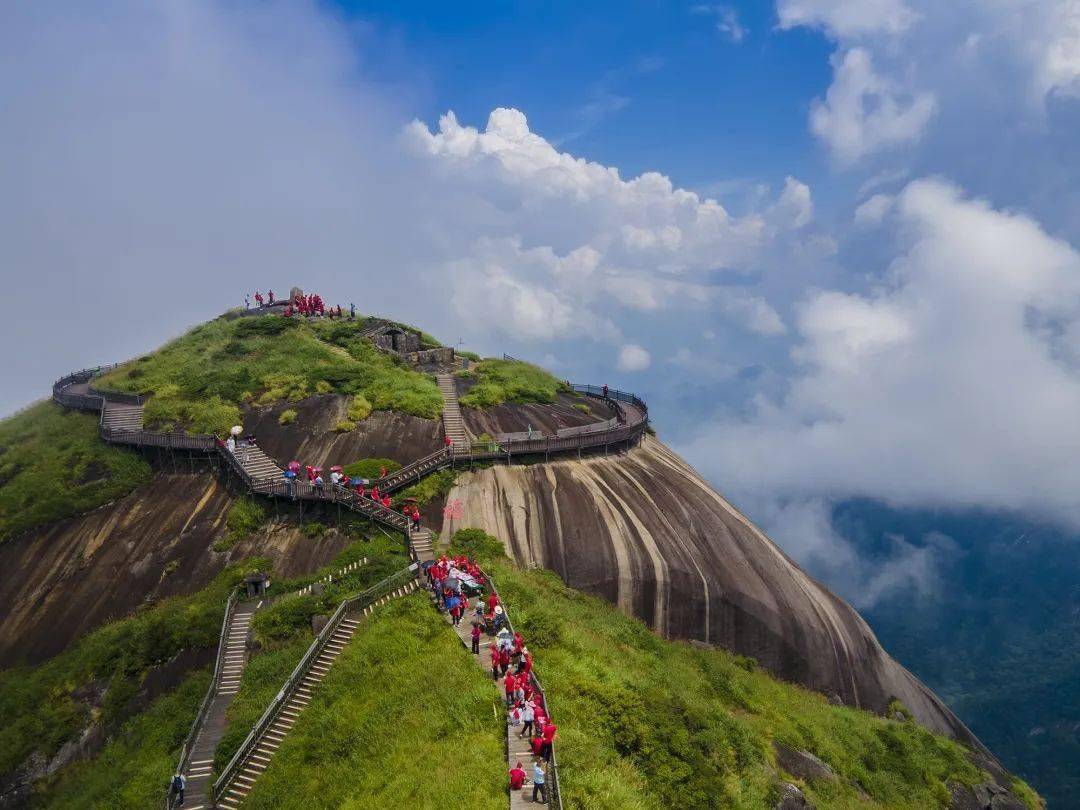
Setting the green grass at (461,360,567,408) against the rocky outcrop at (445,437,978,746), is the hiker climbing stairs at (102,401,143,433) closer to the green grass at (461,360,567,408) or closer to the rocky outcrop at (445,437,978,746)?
the green grass at (461,360,567,408)

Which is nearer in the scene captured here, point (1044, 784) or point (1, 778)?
point (1, 778)

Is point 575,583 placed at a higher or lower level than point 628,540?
lower

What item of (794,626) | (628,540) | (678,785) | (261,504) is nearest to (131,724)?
(261,504)

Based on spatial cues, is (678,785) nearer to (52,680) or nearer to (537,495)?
(537,495)

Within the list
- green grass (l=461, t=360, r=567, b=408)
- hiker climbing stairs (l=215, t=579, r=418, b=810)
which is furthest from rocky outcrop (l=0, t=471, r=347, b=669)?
green grass (l=461, t=360, r=567, b=408)

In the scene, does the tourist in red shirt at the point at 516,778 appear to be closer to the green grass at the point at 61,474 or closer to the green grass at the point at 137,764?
the green grass at the point at 137,764
